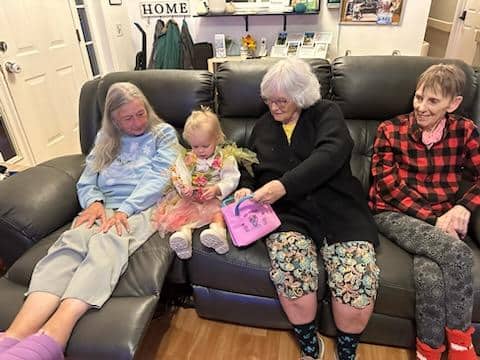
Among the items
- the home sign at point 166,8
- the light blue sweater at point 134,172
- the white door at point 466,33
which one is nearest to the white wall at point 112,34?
the home sign at point 166,8

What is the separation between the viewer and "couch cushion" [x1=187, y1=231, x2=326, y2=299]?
3.99 feet

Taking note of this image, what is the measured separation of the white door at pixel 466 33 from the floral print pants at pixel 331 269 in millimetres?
3291

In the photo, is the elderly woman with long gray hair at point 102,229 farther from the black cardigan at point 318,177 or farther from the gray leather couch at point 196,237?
the black cardigan at point 318,177

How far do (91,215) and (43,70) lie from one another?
6.44ft

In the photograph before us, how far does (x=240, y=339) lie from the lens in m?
1.42

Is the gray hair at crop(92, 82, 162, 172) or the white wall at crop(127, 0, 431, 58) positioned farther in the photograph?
the white wall at crop(127, 0, 431, 58)

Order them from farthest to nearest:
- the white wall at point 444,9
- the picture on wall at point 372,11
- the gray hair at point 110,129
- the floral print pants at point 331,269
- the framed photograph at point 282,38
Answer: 1. the white wall at point 444,9
2. the framed photograph at point 282,38
3. the picture on wall at point 372,11
4. the gray hair at point 110,129
5. the floral print pants at point 331,269

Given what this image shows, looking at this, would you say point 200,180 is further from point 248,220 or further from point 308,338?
point 308,338

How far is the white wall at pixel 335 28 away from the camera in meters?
3.00

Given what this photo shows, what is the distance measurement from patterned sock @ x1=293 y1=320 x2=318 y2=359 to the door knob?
2496mm

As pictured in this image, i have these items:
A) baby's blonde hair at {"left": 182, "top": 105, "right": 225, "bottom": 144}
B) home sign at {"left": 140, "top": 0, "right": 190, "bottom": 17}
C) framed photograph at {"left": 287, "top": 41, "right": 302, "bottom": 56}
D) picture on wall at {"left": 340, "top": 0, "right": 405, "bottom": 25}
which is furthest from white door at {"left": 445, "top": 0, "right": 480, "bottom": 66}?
baby's blonde hair at {"left": 182, "top": 105, "right": 225, "bottom": 144}

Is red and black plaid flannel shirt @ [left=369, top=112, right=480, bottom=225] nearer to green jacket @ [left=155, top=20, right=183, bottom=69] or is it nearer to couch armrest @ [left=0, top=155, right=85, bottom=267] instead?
couch armrest @ [left=0, top=155, right=85, bottom=267]

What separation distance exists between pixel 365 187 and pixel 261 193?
2.08ft

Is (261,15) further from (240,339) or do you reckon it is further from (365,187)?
(240,339)
